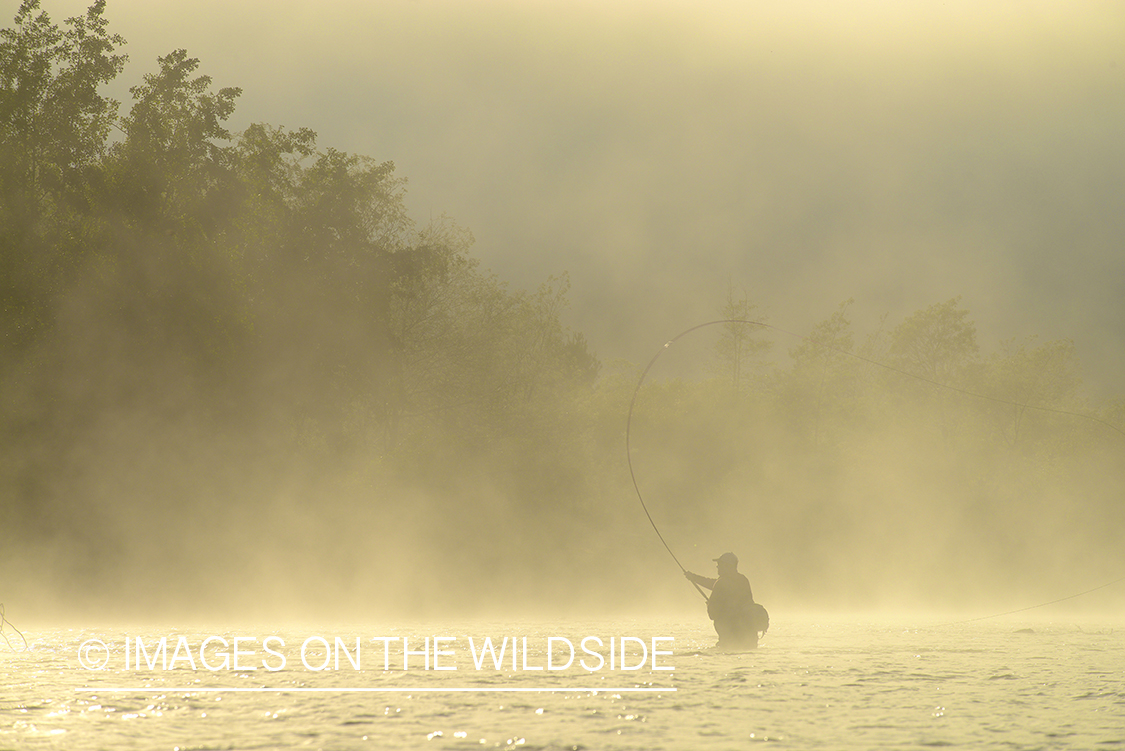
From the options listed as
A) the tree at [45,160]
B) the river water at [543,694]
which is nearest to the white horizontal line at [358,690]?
the river water at [543,694]

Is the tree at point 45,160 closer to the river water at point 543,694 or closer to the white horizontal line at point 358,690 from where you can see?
the river water at point 543,694

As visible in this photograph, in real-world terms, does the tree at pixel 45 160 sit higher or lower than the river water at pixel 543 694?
higher

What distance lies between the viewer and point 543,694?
48.1 ft

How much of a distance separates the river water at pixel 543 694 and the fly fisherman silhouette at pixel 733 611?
47 cm

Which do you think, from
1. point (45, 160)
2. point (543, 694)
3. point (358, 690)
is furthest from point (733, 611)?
point (45, 160)

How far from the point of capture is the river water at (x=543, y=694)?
451 inches

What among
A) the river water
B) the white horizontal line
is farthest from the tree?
the white horizontal line

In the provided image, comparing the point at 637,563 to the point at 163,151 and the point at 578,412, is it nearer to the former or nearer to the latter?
the point at 578,412

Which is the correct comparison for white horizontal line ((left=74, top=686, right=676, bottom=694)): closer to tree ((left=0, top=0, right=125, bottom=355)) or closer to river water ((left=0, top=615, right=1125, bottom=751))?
river water ((left=0, top=615, right=1125, bottom=751))

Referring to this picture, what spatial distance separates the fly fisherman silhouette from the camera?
21.0m

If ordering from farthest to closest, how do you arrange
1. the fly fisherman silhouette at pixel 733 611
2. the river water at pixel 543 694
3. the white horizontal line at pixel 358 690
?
the fly fisherman silhouette at pixel 733 611
the white horizontal line at pixel 358 690
the river water at pixel 543 694

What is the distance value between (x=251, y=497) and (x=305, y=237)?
30.4 ft

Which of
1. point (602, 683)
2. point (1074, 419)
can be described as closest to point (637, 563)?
point (1074, 419)

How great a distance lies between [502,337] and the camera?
47781mm
